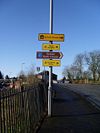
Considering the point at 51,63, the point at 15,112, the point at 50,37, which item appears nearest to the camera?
the point at 15,112

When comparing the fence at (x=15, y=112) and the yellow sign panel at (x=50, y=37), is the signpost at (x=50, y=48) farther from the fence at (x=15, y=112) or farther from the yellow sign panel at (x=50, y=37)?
the fence at (x=15, y=112)

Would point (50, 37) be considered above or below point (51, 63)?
above

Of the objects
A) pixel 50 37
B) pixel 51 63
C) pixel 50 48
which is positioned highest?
pixel 50 37

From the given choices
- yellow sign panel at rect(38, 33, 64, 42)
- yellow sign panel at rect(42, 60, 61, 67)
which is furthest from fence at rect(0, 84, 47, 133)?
yellow sign panel at rect(38, 33, 64, 42)

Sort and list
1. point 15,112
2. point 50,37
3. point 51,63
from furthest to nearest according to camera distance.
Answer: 1. point 51,63
2. point 50,37
3. point 15,112

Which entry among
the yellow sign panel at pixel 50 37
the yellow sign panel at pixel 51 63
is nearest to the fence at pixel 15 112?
the yellow sign panel at pixel 51 63

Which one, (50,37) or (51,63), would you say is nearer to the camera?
(50,37)

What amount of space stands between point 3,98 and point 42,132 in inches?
158

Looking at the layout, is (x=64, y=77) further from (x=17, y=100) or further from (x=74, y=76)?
(x=17, y=100)

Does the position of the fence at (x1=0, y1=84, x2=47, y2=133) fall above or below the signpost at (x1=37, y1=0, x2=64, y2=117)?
below

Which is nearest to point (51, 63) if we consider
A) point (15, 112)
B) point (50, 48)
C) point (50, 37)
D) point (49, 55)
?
point (49, 55)

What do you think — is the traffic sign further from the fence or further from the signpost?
the fence

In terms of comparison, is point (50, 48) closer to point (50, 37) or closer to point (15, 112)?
point (50, 37)

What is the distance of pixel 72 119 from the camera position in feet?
44.3
